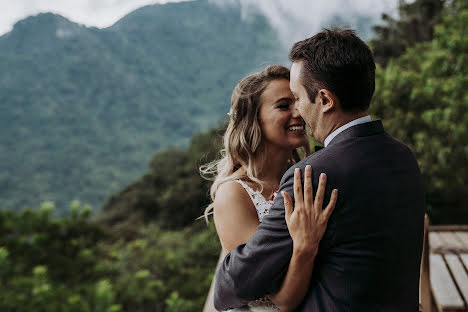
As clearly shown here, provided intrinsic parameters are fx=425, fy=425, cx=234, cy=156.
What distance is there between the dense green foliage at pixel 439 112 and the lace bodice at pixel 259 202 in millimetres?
3707

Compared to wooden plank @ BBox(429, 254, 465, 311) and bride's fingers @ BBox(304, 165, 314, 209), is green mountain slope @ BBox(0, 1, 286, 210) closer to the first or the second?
wooden plank @ BBox(429, 254, 465, 311)

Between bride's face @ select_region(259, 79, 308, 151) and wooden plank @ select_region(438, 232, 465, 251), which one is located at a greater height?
bride's face @ select_region(259, 79, 308, 151)

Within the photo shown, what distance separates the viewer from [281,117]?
1887 mm

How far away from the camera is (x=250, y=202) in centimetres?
179

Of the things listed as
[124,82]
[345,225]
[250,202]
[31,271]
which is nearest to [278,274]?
[345,225]

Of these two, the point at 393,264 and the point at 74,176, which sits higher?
the point at 393,264

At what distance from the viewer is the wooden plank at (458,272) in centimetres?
266

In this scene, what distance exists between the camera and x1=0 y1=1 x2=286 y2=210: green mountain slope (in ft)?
81.4

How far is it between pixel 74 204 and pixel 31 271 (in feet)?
4.05

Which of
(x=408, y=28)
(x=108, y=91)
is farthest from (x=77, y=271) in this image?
(x=108, y=91)

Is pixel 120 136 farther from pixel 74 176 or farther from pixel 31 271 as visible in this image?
pixel 31 271

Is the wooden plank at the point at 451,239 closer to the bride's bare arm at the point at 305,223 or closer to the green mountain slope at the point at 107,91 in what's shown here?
the bride's bare arm at the point at 305,223

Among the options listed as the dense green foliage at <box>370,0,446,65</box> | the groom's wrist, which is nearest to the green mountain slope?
the dense green foliage at <box>370,0,446,65</box>

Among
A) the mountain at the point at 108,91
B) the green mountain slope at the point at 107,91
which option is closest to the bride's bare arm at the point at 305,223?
the green mountain slope at the point at 107,91
